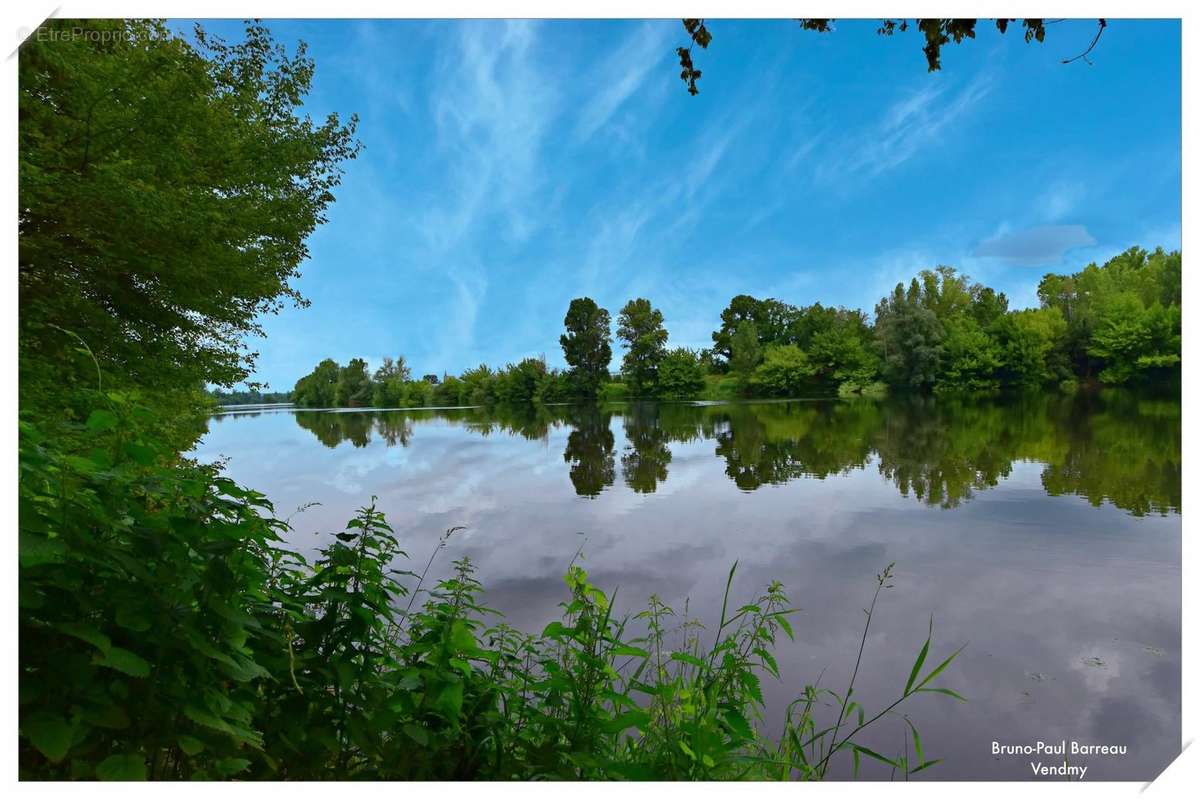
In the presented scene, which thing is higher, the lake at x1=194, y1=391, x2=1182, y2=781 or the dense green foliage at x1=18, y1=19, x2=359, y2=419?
the dense green foliage at x1=18, y1=19, x2=359, y2=419

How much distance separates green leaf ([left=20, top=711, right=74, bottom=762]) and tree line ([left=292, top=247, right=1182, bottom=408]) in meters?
21.3

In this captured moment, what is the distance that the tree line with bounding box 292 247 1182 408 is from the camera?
22297 mm

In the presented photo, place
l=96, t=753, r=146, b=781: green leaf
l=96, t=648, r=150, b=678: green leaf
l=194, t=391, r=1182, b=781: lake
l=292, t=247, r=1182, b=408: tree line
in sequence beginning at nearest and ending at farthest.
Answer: l=96, t=648, r=150, b=678: green leaf, l=96, t=753, r=146, b=781: green leaf, l=194, t=391, r=1182, b=781: lake, l=292, t=247, r=1182, b=408: tree line

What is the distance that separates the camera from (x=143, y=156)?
4.11 metres

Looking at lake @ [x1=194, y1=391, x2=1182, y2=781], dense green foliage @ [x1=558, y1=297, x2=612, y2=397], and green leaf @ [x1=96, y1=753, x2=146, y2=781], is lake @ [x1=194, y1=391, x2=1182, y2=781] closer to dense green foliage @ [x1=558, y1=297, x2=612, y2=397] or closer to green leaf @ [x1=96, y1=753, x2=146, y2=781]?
green leaf @ [x1=96, y1=753, x2=146, y2=781]

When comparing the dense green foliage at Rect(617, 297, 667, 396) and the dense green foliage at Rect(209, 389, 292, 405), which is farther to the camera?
the dense green foliage at Rect(617, 297, 667, 396)

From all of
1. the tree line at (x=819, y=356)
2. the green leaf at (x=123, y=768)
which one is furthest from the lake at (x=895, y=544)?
the tree line at (x=819, y=356)

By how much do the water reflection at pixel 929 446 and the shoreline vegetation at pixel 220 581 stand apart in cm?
395

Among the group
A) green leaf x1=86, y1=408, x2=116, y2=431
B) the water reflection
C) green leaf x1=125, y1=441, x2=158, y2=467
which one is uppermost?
green leaf x1=86, y1=408, x2=116, y2=431

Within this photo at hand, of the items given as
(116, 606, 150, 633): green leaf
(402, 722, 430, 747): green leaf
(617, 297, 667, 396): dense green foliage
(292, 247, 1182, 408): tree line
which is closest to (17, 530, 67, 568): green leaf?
(116, 606, 150, 633): green leaf

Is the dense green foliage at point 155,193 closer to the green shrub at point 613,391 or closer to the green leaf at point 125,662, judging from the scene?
the green leaf at point 125,662

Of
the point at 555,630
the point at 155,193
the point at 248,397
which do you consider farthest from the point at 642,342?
the point at 555,630

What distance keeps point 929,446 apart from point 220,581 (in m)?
13.8

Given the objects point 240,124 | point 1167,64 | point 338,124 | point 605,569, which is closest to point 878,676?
point 605,569
